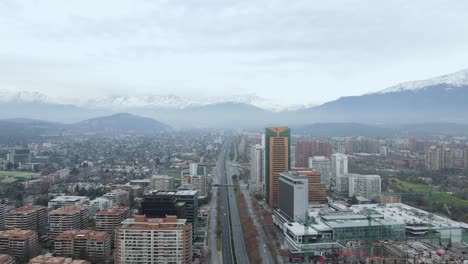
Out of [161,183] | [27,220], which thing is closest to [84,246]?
[27,220]

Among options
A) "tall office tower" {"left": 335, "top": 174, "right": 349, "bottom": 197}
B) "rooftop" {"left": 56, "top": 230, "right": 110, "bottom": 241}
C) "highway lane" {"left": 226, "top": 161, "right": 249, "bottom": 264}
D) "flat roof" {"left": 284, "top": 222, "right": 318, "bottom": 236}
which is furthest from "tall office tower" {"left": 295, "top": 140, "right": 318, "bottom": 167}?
"rooftop" {"left": 56, "top": 230, "right": 110, "bottom": 241}

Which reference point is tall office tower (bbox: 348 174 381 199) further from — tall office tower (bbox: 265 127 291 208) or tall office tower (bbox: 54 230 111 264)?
tall office tower (bbox: 54 230 111 264)

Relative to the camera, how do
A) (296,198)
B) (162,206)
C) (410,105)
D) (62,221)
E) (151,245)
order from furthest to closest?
1. (410,105)
2. (296,198)
3. (62,221)
4. (162,206)
5. (151,245)

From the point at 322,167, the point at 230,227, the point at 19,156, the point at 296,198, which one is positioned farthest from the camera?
the point at 19,156

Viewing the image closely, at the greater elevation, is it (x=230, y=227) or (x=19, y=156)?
(x=19, y=156)

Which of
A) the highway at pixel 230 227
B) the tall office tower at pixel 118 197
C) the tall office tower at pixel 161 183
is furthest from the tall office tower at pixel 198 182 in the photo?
the tall office tower at pixel 118 197

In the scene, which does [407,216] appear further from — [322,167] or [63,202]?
[63,202]

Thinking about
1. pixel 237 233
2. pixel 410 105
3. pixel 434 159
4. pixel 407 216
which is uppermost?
pixel 410 105

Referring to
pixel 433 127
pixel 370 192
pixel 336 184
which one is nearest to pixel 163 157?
pixel 336 184

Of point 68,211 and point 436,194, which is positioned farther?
point 436,194
